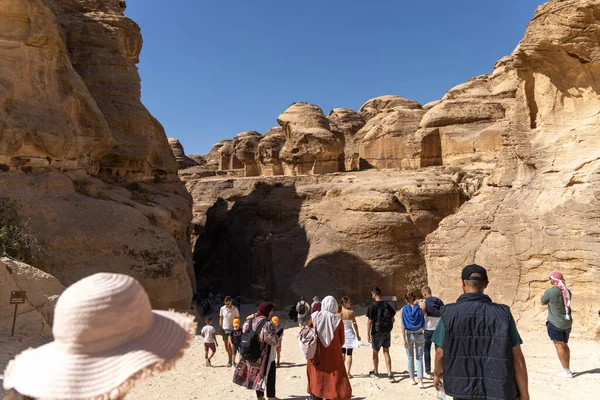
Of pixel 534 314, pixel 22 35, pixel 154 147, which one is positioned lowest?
pixel 534 314

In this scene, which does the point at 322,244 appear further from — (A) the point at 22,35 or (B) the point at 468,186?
(A) the point at 22,35

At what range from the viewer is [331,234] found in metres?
19.9

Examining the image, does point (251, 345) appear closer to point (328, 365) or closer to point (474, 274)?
point (328, 365)

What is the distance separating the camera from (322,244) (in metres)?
20.0

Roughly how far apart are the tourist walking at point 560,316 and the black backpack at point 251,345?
394 cm

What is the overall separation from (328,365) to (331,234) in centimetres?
1515

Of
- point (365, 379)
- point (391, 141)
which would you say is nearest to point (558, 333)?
point (365, 379)

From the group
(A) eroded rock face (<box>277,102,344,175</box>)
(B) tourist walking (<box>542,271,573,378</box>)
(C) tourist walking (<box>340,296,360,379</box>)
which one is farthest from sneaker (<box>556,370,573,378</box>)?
(A) eroded rock face (<box>277,102,344,175</box>)

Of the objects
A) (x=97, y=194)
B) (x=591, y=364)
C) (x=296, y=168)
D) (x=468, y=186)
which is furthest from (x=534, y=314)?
(x=296, y=168)

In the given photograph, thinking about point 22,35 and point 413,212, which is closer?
point 22,35

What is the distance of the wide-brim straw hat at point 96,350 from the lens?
5.69 ft

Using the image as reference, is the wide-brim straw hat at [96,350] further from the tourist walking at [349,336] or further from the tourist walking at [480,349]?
the tourist walking at [349,336]

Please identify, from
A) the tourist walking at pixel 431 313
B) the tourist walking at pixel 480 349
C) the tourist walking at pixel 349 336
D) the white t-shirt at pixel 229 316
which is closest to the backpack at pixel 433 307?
the tourist walking at pixel 431 313

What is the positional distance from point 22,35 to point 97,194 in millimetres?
5036
